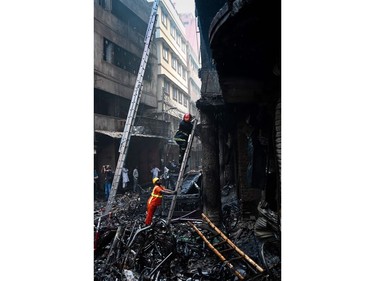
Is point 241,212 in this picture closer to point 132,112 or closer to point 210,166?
point 210,166

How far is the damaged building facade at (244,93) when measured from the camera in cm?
269

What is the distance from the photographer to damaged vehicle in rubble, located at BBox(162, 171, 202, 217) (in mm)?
5906

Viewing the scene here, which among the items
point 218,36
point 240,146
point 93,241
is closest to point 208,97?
point 240,146

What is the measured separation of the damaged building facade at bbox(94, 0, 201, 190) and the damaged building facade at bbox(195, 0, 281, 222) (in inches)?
26.5

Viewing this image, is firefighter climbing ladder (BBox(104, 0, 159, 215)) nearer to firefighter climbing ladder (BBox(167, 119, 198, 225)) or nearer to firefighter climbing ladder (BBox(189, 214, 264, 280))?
firefighter climbing ladder (BBox(167, 119, 198, 225))

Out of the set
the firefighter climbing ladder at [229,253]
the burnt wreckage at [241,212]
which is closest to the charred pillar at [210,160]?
the burnt wreckage at [241,212]

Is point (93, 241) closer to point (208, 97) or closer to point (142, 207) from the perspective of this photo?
point (142, 207)

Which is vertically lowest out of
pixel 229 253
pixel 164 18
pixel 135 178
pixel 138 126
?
pixel 229 253

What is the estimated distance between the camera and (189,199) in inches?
273

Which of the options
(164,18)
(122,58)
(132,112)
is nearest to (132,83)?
(122,58)

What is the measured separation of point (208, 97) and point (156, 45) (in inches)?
57.1

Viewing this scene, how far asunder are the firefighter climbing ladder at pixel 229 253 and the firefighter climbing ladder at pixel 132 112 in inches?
62.8

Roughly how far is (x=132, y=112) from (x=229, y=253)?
2.66 metres

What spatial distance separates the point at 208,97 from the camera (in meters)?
5.73
